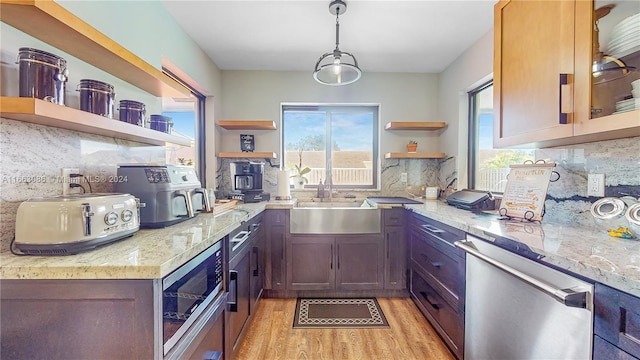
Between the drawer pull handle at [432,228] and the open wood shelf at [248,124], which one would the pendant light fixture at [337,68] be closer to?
the open wood shelf at [248,124]

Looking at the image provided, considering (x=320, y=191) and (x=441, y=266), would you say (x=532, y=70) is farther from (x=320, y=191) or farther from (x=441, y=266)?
(x=320, y=191)

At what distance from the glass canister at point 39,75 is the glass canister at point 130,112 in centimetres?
40

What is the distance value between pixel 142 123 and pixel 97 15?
1.80 feet

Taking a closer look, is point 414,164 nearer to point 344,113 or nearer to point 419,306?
point 344,113

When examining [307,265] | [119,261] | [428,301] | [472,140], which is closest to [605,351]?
[428,301]

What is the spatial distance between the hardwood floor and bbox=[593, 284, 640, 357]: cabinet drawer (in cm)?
119

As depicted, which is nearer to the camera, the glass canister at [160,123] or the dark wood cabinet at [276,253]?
the glass canister at [160,123]

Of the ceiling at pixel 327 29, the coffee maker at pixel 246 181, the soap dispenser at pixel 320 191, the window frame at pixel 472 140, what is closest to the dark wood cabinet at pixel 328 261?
the coffee maker at pixel 246 181

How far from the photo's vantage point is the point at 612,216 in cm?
119

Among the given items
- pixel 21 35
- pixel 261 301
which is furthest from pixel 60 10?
pixel 261 301

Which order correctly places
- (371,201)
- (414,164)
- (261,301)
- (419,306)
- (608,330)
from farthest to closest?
(414,164)
(371,201)
(261,301)
(419,306)
(608,330)

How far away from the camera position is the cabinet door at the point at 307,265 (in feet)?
8.05

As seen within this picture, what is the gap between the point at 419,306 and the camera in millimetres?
2244

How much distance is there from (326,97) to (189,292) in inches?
102
